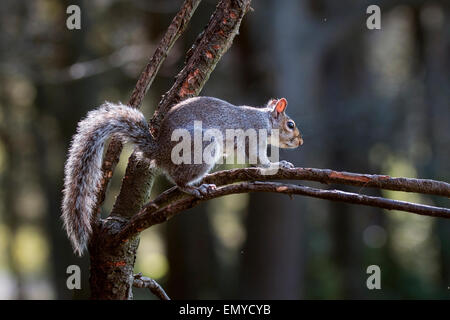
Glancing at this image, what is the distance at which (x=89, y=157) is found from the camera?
7.47ft

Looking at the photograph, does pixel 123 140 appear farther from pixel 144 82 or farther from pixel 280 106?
pixel 280 106

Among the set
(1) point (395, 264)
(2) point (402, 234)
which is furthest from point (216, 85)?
(2) point (402, 234)

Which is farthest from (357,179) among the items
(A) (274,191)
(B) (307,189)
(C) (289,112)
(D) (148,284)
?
(C) (289,112)

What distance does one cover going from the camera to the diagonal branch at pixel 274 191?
1697mm

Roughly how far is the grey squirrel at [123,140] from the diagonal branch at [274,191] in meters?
0.13

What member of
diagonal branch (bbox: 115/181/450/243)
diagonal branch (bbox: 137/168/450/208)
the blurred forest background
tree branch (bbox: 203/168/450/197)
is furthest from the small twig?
the blurred forest background

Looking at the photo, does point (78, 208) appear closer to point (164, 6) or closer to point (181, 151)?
point (181, 151)

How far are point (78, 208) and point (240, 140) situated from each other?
1123 millimetres

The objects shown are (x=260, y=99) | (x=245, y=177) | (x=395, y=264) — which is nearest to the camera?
(x=245, y=177)

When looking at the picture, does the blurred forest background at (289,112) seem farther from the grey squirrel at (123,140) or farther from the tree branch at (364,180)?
the tree branch at (364,180)

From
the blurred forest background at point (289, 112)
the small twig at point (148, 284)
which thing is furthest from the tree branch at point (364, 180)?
the blurred forest background at point (289, 112)

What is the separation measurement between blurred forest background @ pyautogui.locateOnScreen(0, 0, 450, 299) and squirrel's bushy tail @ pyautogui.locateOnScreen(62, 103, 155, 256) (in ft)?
10.8

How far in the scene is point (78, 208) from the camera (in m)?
2.11

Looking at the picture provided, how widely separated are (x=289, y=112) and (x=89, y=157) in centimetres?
313
